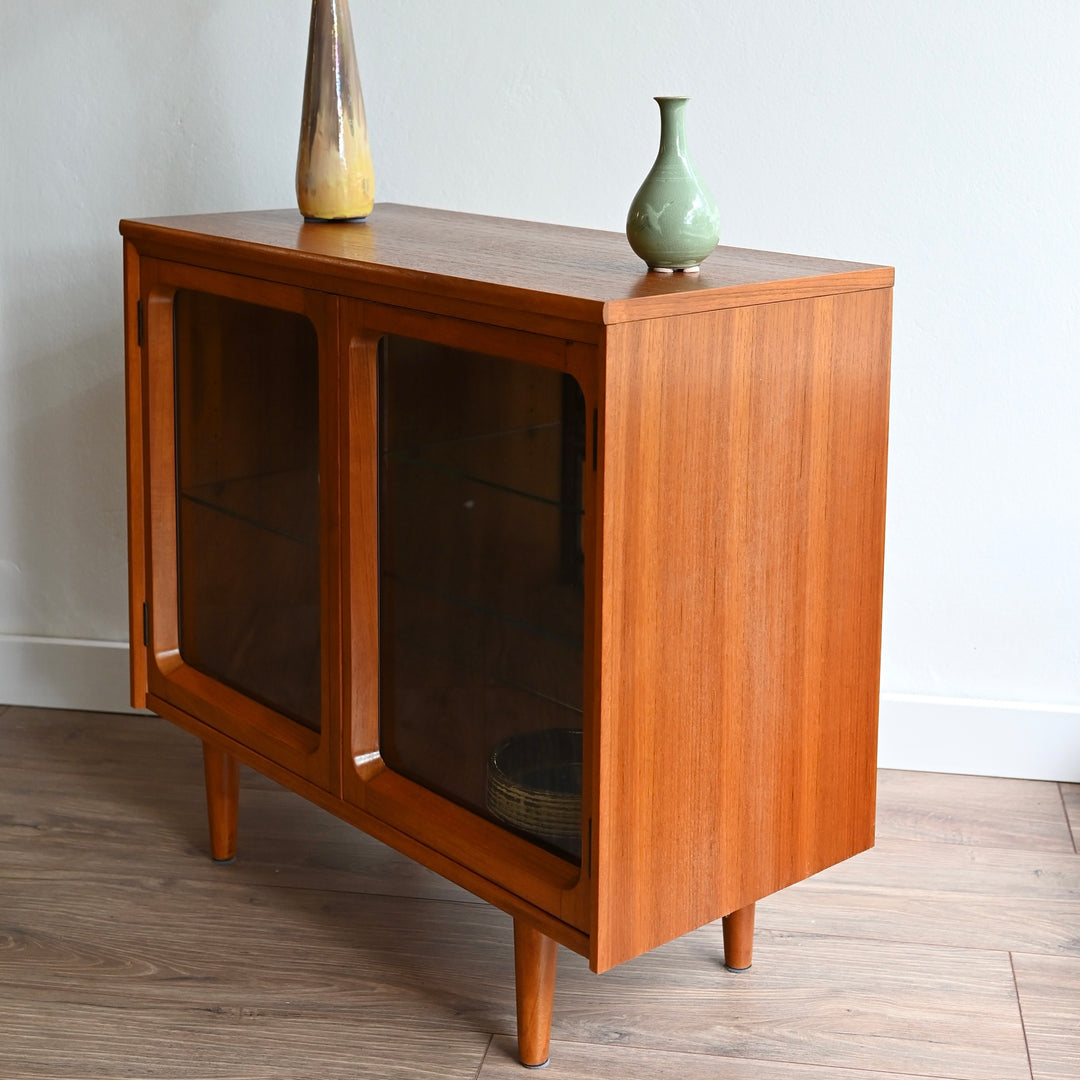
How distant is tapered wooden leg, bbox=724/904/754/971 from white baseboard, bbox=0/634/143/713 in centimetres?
126

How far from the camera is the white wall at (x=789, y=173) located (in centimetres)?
206

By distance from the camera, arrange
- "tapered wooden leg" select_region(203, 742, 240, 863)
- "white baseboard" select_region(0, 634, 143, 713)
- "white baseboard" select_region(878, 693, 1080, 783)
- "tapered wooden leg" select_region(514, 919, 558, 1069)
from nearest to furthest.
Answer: "tapered wooden leg" select_region(514, 919, 558, 1069)
"tapered wooden leg" select_region(203, 742, 240, 863)
"white baseboard" select_region(878, 693, 1080, 783)
"white baseboard" select_region(0, 634, 143, 713)

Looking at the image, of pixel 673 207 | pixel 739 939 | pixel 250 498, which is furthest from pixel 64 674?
pixel 673 207

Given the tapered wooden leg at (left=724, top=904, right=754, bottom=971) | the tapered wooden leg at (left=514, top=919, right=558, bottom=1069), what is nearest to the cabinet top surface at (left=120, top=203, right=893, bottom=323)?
the tapered wooden leg at (left=514, top=919, right=558, bottom=1069)

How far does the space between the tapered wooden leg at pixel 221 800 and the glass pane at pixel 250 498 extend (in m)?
0.16

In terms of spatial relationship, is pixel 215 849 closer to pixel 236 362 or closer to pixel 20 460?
pixel 236 362

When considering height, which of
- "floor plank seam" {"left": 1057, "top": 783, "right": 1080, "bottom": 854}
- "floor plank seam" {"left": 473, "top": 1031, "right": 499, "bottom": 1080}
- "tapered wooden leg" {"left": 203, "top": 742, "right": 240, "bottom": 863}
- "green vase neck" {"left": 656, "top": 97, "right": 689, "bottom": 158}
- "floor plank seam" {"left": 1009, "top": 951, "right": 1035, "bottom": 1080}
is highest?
"green vase neck" {"left": 656, "top": 97, "right": 689, "bottom": 158}

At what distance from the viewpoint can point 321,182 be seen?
1.83 meters

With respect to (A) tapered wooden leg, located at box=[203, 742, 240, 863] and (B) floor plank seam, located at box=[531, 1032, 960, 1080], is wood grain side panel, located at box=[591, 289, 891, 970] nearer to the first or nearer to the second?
(B) floor plank seam, located at box=[531, 1032, 960, 1080]

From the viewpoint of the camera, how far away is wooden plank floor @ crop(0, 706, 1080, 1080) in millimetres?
1582

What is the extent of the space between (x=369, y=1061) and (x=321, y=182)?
3.54 feet

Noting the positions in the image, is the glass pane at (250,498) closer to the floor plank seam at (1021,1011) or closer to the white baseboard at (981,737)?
the floor plank seam at (1021,1011)

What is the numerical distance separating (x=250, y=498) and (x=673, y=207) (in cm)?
72

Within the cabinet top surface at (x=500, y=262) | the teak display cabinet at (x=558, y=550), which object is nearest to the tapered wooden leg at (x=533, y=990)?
the teak display cabinet at (x=558, y=550)
